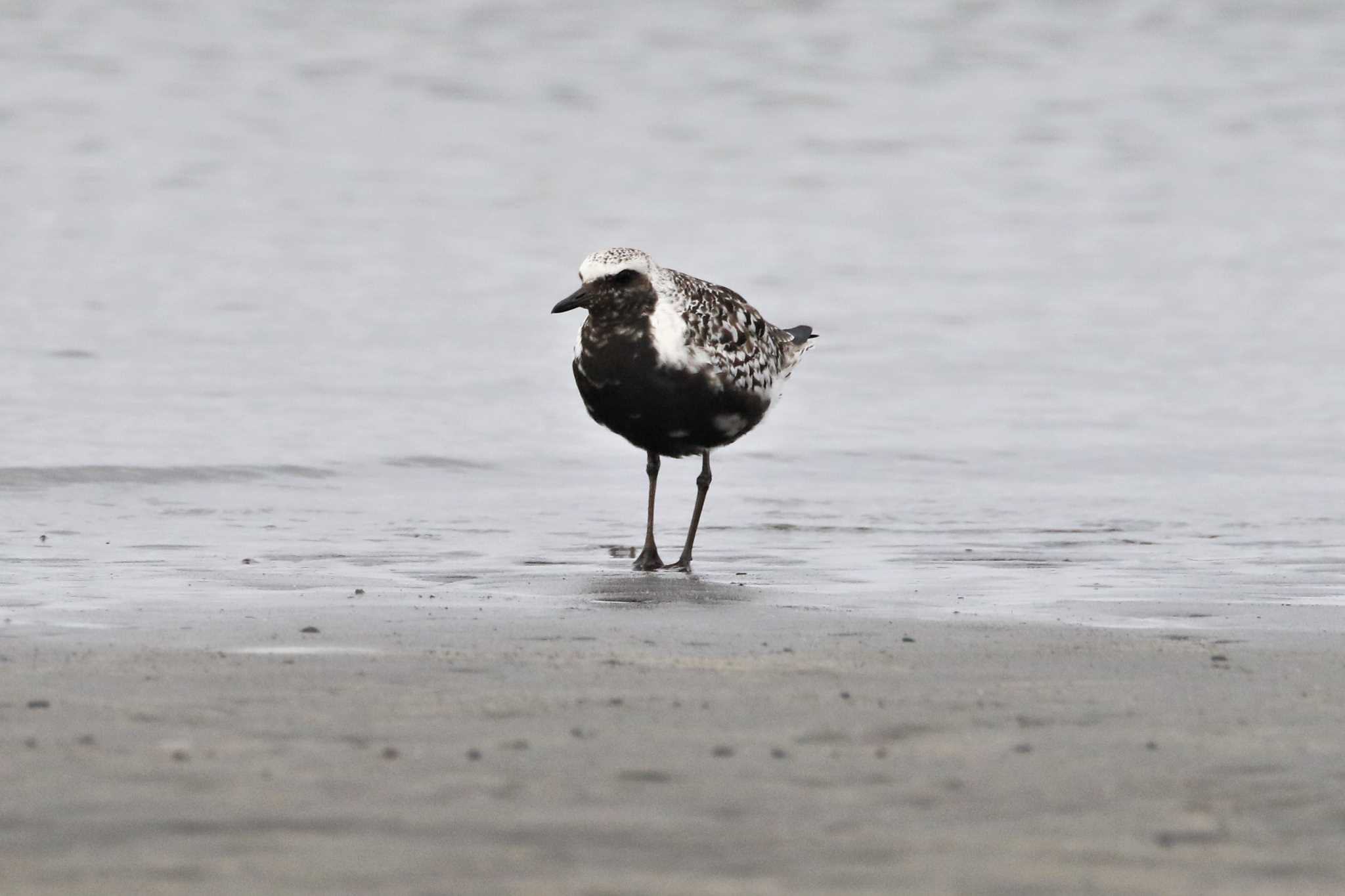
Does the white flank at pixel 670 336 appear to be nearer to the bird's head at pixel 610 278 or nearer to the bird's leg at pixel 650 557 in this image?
the bird's head at pixel 610 278

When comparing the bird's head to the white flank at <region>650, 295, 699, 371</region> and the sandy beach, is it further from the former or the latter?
the sandy beach

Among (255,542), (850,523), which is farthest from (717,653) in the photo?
(850,523)

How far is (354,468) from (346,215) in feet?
50.0

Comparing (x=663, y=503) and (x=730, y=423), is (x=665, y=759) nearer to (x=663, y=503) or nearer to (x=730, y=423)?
(x=730, y=423)

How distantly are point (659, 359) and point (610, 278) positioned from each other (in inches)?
16.8

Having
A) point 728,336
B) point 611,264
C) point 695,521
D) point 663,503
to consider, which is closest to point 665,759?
point 611,264

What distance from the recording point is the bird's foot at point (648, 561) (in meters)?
9.88

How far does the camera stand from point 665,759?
5.15 m

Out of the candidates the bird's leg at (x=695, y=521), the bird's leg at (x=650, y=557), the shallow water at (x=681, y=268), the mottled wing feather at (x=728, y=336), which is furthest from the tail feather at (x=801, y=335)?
the bird's leg at (x=650, y=557)

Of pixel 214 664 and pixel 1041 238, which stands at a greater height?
pixel 214 664

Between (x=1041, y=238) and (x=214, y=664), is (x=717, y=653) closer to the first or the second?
(x=214, y=664)

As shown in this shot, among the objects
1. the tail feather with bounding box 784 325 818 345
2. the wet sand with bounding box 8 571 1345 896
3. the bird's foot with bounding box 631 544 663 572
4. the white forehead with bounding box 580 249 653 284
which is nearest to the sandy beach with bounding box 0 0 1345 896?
the wet sand with bounding box 8 571 1345 896

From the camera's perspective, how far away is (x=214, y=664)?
634cm

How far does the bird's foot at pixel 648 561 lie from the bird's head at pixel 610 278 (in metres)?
1.15
